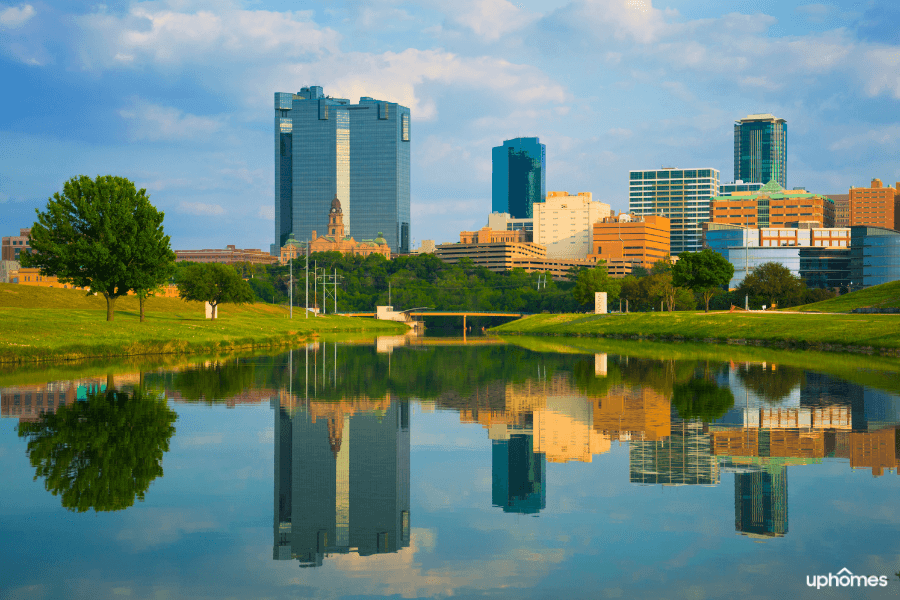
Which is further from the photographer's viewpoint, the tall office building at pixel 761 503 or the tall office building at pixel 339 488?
the tall office building at pixel 761 503

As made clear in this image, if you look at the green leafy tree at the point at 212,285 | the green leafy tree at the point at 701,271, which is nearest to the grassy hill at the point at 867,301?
the green leafy tree at the point at 701,271

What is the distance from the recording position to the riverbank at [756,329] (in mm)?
66062

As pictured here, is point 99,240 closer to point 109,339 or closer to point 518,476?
point 109,339

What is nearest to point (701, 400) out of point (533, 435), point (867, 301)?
point (533, 435)

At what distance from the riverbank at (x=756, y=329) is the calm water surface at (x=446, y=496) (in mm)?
42022

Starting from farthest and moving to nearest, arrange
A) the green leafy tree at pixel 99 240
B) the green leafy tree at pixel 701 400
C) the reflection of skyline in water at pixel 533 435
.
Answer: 1. the green leafy tree at pixel 99 240
2. the green leafy tree at pixel 701 400
3. the reflection of skyline in water at pixel 533 435

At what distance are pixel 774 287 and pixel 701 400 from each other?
122 metres

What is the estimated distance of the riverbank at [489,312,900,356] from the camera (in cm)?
6606

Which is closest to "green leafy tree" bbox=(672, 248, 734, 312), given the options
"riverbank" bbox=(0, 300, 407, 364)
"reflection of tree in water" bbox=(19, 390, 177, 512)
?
"riverbank" bbox=(0, 300, 407, 364)

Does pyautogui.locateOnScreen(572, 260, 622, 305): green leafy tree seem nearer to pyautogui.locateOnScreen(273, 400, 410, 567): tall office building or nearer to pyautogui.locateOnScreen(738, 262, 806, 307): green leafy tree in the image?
pyautogui.locateOnScreen(738, 262, 806, 307): green leafy tree

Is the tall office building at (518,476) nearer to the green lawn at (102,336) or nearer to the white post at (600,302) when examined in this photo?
the green lawn at (102,336)

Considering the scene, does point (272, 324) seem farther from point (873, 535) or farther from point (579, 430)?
point (873, 535)

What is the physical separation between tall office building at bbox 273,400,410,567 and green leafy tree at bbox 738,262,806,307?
130717 mm

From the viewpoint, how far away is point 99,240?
66.4 m
